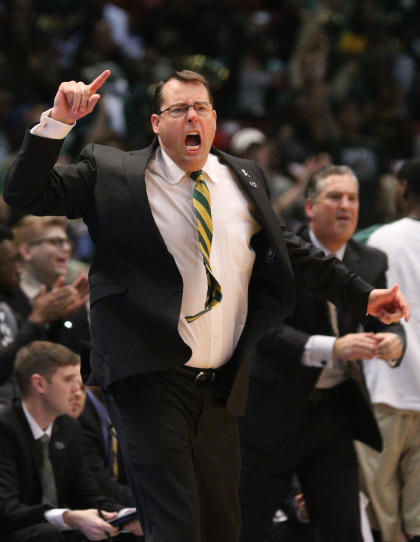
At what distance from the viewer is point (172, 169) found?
3605 mm

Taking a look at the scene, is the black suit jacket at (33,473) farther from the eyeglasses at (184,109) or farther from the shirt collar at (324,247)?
the eyeglasses at (184,109)

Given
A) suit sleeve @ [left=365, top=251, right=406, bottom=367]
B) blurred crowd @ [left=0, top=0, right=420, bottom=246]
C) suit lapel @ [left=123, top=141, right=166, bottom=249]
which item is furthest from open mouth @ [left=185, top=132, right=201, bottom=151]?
blurred crowd @ [left=0, top=0, right=420, bottom=246]

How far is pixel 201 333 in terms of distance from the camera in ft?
11.5

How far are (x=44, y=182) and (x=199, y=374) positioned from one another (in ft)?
2.81

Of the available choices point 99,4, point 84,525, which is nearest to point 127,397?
point 84,525

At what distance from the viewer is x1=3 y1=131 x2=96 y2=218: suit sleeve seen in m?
3.16

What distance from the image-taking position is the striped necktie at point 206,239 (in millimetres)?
3430

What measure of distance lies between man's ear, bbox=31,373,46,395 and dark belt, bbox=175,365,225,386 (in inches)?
61.4

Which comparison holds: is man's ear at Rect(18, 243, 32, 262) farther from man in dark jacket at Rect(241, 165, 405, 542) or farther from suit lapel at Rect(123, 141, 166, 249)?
suit lapel at Rect(123, 141, 166, 249)

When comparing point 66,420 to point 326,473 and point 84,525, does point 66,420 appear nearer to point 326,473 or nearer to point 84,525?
point 84,525

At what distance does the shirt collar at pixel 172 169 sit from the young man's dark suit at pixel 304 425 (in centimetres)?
110

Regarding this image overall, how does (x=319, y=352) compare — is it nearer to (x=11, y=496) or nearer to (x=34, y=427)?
(x=34, y=427)

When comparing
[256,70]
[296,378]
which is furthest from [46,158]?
[256,70]

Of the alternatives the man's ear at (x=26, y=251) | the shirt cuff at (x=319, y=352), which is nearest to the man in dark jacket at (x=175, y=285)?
the shirt cuff at (x=319, y=352)
